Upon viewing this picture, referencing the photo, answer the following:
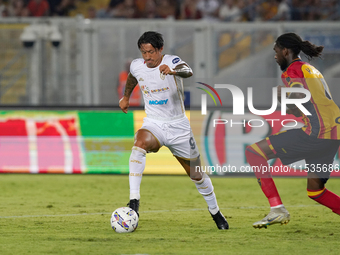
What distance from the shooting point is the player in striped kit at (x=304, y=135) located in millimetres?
5395

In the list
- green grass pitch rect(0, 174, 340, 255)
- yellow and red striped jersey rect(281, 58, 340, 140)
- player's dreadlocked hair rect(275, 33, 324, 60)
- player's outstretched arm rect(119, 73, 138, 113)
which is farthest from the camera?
player's outstretched arm rect(119, 73, 138, 113)

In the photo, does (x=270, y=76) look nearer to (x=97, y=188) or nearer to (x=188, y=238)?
(x=97, y=188)

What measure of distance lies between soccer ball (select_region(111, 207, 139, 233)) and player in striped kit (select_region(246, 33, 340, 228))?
121 centimetres

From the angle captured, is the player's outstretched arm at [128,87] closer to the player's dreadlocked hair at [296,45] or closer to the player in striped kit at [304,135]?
the player in striped kit at [304,135]

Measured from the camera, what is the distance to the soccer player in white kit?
5.79m

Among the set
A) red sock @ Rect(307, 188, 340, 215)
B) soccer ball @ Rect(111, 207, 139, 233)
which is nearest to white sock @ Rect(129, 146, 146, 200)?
soccer ball @ Rect(111, 207, 139, 233)

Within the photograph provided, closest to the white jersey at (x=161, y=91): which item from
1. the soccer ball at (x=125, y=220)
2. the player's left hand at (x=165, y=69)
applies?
the player's left hand at (x=165, y=69)

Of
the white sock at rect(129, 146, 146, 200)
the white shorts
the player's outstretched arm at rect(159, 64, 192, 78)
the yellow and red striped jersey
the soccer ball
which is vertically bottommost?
the soccer ball

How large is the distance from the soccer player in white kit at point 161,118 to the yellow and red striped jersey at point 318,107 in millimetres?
1087

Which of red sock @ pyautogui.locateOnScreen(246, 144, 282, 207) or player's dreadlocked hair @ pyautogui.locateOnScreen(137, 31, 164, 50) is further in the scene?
player's dreadlocked hair @ pyautogui.locateOnScreen(137, 31, 164, 50)

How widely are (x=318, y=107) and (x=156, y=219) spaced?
2.34 meters

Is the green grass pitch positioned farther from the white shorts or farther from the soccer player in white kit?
the white shorts

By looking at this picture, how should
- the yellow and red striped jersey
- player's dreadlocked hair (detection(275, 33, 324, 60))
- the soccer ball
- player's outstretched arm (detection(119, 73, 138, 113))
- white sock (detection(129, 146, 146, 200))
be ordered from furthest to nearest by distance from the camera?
player's outstretched arm (detection(119, 73, 138, 113)) < white sock (detection(129, 146, 146, 200)) < the soccer ball < player's dreadlocked hair (detection(275, 33, 324, 60)) < the yellow and red striped jersey

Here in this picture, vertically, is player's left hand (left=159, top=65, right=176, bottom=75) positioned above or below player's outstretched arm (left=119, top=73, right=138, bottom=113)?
above
